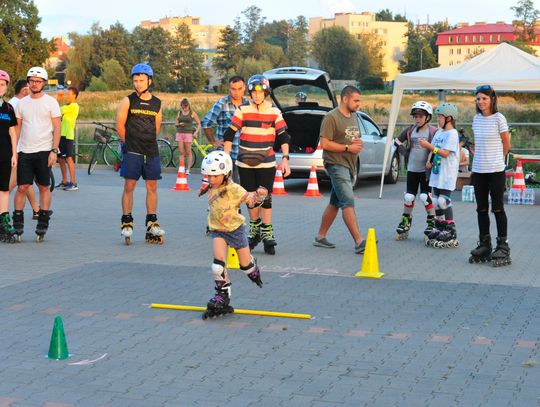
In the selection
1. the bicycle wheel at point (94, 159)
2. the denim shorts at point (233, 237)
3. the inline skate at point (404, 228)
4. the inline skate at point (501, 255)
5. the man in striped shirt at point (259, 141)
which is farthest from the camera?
the bicycle wheel at point (94, 159)

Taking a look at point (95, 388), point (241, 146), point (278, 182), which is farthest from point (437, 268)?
point (278, 182)

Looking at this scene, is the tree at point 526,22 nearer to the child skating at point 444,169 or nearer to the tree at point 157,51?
the tree at point 157,51

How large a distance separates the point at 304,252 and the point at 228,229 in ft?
11.5

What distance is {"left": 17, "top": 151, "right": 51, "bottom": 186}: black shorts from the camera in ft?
38.8

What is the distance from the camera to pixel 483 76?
59.0 feet

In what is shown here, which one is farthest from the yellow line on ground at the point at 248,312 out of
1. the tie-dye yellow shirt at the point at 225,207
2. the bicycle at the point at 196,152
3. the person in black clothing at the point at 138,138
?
the bicycle at the point at 196,152

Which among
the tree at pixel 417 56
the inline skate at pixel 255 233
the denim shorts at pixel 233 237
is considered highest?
the tree at pixel 417 56

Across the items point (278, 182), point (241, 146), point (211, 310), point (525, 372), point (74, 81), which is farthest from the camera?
point (74, 81)

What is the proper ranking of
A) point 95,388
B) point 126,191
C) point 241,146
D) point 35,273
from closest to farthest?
1. point 95,388
2. point 35,273
3. point 241,146
4. point 126,191

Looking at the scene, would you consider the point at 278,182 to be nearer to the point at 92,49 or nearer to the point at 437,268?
the point at 437,268

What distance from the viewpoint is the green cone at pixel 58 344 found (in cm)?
643

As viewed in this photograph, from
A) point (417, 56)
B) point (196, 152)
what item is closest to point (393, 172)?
point (196, 152)

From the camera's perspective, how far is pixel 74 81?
351 feet

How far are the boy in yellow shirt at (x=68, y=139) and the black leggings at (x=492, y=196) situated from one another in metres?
9.29
